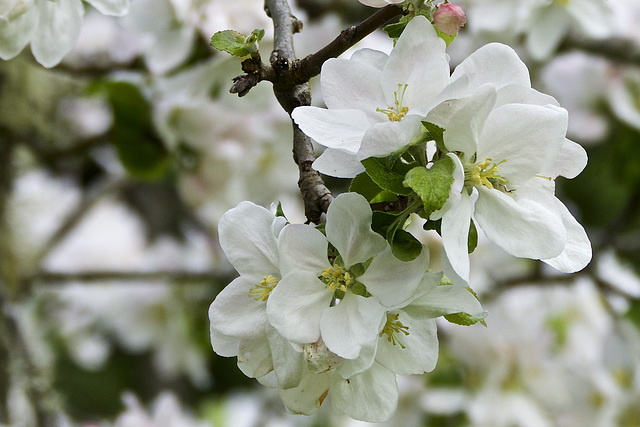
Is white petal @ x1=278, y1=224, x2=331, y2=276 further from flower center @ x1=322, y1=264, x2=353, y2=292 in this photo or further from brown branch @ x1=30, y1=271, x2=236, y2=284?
brown branch @ x1=30, y1=271, x2=236, y2=284

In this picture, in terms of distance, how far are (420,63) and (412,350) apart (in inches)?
6.3

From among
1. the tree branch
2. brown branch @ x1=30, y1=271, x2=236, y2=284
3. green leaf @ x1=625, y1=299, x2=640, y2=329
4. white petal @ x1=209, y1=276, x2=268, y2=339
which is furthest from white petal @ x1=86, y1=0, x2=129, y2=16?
green leaf @ x1=625, y1=299, x2=640, y2=329

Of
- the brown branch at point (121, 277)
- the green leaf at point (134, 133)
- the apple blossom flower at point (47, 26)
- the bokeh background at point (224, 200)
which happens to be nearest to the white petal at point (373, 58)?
the apple blossom flower at point (47, 26)

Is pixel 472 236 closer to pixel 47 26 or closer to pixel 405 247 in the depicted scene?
pixel 405 247

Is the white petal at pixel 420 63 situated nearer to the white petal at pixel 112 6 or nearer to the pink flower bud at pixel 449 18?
the pink flower bud at pixel 449 18

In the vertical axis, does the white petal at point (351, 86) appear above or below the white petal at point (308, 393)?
above

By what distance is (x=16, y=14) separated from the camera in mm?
515

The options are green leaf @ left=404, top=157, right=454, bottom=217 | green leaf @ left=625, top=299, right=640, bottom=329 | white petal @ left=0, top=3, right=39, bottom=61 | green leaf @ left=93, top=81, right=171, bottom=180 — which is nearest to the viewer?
green leaf @ left=404, top=157, right=454, bottom=217

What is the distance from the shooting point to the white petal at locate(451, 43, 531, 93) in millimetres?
394

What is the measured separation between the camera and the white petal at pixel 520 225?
0.38 meters

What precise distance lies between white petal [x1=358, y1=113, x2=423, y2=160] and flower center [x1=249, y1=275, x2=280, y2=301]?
9 cm

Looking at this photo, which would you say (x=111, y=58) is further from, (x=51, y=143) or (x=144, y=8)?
(x=144, y=8)

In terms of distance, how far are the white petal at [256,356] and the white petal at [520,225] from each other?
0.14 m

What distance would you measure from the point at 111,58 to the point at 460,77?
0.89 metres
